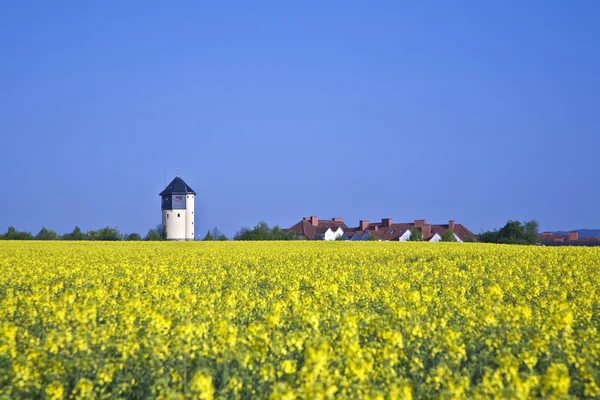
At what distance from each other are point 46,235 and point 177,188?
59.9ft

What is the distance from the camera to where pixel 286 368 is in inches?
273

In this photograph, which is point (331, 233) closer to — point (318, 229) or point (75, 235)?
point (318, 229)

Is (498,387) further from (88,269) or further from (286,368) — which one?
(88,269)

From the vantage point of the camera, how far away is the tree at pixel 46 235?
241 feet

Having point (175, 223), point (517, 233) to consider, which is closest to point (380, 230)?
point (517, 233)

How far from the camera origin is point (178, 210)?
83.5 meters

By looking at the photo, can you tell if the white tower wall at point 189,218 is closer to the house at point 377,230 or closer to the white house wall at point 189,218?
the white house wall at point 189,218

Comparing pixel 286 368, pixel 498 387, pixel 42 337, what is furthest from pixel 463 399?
pixel 42 337

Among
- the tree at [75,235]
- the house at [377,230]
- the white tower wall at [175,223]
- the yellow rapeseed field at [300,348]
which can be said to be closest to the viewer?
the yellow rapeseed field at [300,348]

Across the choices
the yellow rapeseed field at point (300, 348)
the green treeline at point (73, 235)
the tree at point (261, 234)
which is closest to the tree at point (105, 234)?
the green treeline at point (73, 235)

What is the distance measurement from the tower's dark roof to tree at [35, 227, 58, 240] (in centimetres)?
1616

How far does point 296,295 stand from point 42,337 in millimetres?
4565

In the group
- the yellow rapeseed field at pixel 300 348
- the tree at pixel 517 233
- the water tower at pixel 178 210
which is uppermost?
the water tower at pixel 178 210

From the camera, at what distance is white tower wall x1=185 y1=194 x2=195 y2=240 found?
82.8 m
